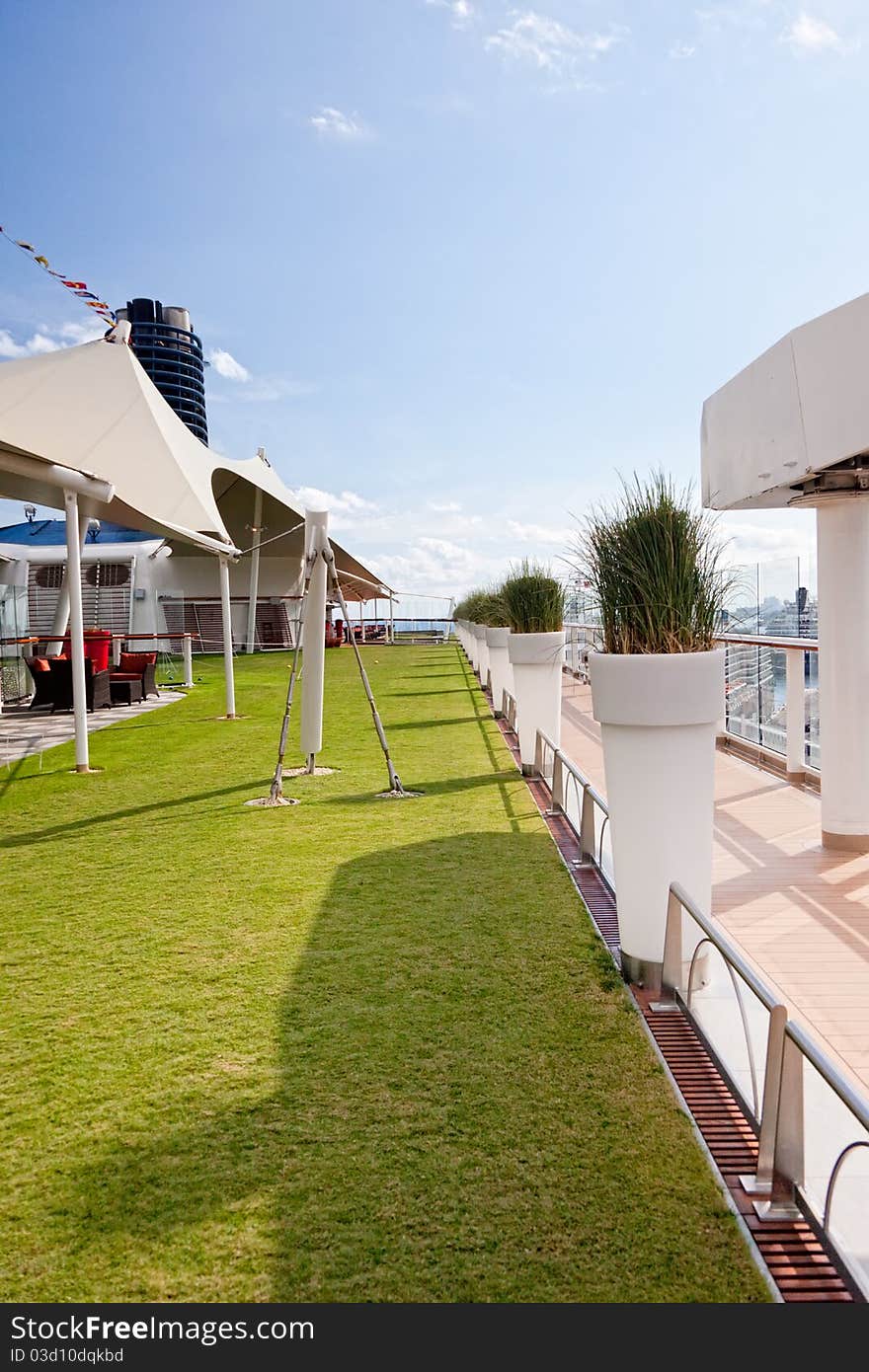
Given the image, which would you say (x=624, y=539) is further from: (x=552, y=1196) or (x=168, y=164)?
(x=168, y=164)

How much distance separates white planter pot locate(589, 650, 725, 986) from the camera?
3.02 m

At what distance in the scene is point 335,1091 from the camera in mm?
2527

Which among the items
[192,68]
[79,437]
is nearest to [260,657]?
[79,437]

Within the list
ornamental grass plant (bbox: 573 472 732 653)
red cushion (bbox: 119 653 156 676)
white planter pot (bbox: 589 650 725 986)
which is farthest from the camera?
red cushion (bbox: 119 653 156 676)

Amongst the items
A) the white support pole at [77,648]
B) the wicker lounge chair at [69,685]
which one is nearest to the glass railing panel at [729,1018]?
the white support pole at [77,648]

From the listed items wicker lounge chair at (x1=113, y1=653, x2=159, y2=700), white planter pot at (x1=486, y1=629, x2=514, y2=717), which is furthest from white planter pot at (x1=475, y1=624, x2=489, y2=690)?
wicker lounge chair at (x1=113, y1=653, x2=159, y2=700)

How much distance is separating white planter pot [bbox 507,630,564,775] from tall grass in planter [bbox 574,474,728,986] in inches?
144

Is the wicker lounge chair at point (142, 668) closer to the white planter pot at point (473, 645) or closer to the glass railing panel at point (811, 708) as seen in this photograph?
the white planter pot at point (473, 645)

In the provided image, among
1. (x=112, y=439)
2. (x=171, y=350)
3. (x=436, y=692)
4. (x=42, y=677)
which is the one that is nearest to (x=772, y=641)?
(x=112, y=439)

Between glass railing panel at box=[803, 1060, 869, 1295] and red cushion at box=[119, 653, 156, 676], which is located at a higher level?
red cushion at box=[119, 653, 156, 676]

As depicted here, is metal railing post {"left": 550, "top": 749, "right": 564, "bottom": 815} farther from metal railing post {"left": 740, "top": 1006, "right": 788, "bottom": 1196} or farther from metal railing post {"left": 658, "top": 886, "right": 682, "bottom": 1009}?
metal railing post {"left": 740, "top": 1006, "right": 788, "bottom": 1196}

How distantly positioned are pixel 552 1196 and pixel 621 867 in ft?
4.40

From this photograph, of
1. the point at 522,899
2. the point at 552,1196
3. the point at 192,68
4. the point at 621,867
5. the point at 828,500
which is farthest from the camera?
the point at 192,68

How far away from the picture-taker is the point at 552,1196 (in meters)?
2.01
